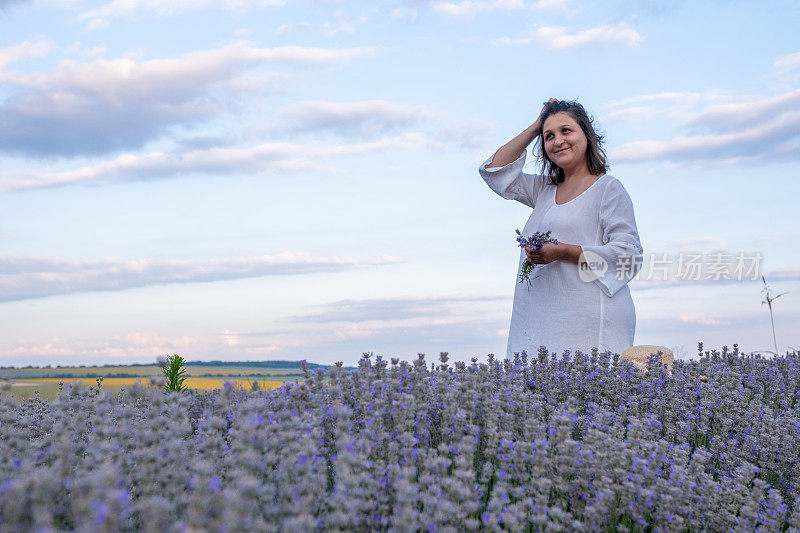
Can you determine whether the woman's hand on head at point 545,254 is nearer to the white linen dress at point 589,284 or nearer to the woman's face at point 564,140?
the white linen dress at point 589,284

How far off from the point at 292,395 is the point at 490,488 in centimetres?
100

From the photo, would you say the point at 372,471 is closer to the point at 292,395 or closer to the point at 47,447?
the point at 292,395

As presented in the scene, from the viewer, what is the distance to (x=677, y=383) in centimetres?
434

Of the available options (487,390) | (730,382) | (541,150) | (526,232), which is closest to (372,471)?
(487,390)

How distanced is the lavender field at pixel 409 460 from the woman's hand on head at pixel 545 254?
1.29m

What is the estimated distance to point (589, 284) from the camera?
5.68 metres

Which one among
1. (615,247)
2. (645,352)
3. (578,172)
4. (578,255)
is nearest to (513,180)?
(578,172)

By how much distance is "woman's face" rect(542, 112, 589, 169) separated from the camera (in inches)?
231

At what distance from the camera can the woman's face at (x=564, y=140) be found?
19.3 feet

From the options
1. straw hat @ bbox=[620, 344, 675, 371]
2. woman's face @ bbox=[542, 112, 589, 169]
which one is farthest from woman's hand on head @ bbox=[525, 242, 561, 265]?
straw hat @ bbox=[620, 344, 675, 371]

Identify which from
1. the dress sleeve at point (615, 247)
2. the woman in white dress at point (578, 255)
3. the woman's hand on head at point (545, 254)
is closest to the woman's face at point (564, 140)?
the woman in white dress at point (578, 255)

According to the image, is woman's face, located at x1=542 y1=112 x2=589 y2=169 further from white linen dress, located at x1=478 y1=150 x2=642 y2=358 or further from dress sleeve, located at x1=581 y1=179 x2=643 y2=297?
dress sleeve, located at x1=581 y1=179 x2=643 y2=297

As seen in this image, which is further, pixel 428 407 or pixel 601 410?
pixel 601 410

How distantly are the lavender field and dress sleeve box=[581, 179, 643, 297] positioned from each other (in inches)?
52.1
